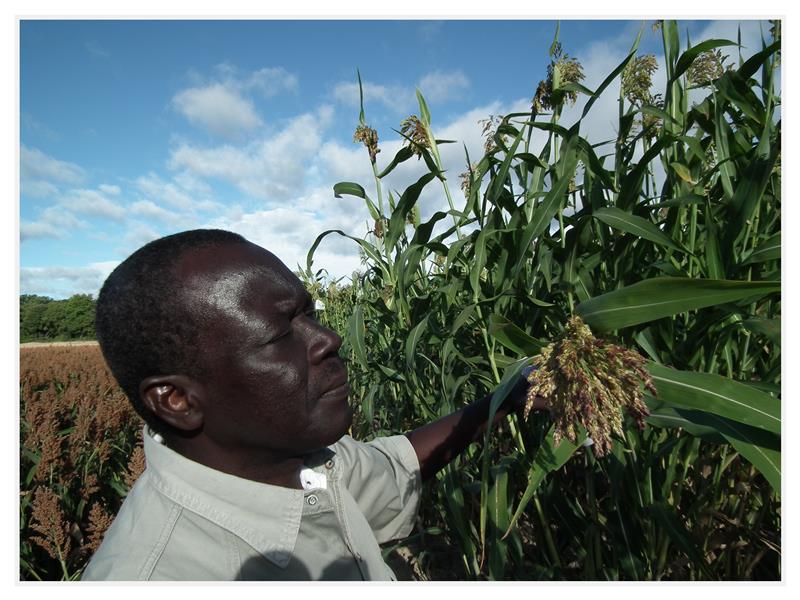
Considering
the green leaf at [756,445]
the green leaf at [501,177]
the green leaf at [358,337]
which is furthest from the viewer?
the green leaf at [358,337]

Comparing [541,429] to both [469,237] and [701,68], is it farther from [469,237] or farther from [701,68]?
[701,68]

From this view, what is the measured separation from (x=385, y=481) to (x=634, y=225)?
988 mm

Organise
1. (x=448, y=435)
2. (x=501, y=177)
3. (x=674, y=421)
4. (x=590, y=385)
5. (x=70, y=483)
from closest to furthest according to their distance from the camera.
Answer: (x=590, y=385), (x=674, y=421), (x=501, y=177), (x=448, y=435), (x=70, y=483)

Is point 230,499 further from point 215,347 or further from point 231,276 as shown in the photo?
point 231,276

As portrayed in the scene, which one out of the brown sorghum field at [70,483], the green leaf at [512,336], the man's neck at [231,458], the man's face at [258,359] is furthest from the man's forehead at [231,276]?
the brown sorghum field at [70,483]

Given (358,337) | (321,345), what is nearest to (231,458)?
(321,345)

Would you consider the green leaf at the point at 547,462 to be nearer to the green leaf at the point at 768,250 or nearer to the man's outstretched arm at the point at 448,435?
the man's outstretched arm at the point at 448,435

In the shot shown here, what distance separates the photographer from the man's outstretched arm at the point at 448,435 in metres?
1.42

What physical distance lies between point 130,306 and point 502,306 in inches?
41.5

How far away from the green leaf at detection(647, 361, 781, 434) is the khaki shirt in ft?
2.74

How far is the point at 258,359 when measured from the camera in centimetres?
107

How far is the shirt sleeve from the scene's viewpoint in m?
1.43

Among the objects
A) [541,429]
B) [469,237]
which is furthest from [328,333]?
[541,429]

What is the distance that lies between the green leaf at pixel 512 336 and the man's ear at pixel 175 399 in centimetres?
65
